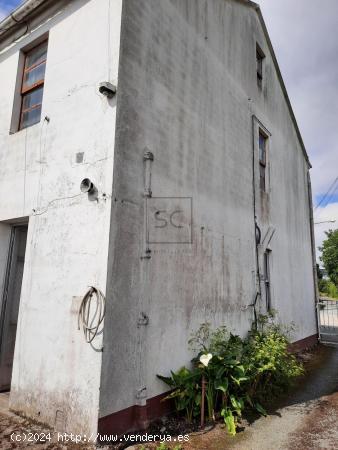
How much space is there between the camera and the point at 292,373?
599 cm

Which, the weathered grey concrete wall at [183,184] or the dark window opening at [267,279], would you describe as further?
the dark window opening at [267,279]

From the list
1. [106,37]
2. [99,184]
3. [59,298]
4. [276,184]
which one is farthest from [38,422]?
[276,184]

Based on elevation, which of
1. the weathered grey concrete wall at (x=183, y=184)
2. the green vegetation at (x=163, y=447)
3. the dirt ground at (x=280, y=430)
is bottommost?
the dirt ground at (x=280, y=430)

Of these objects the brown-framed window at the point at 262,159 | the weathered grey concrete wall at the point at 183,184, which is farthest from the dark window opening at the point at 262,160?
the weathered grey concrete wall at the point at 183,184

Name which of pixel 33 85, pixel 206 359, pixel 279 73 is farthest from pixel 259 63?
pixel 206 359

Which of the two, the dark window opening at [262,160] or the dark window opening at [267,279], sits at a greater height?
Answer: the dark window opening at [262,160]

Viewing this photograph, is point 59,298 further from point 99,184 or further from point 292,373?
point 292,373

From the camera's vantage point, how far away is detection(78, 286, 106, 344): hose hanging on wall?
409 centimetres

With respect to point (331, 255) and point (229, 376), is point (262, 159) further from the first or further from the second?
point (331, 255)

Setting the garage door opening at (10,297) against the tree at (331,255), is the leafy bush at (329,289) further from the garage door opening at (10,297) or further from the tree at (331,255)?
the garage door opening at (10,297)

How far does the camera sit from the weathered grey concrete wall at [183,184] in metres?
4.45

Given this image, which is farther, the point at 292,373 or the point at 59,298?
the point at 292,373

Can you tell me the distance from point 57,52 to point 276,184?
717 cm

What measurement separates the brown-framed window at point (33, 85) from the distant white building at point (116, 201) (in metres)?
0.03
